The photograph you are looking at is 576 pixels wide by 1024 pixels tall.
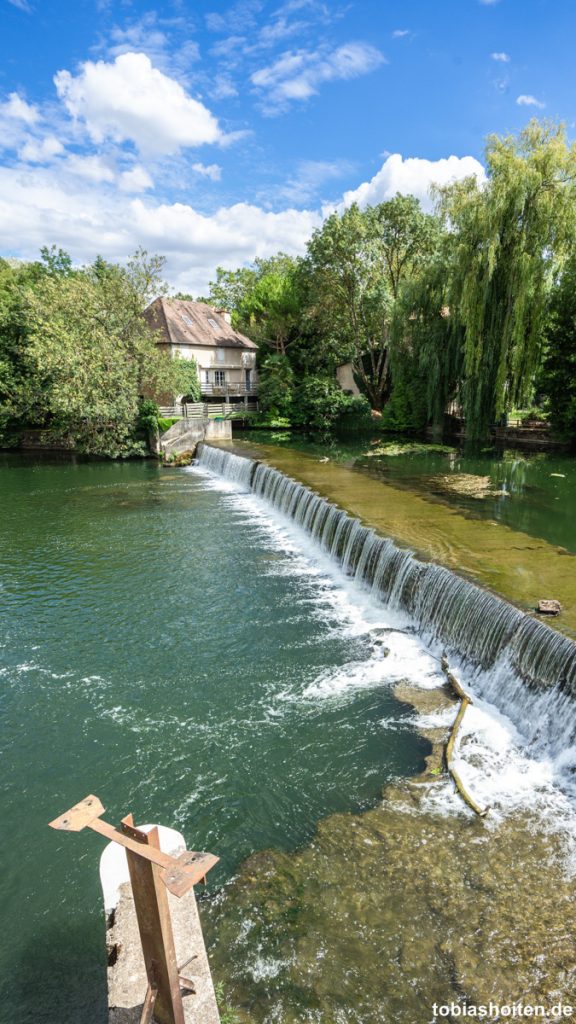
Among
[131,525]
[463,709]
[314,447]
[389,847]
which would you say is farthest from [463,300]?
[389,847]

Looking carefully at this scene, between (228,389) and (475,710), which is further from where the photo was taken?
(228,389)

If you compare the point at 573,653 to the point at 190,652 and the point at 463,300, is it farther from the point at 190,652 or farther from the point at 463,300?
the point at 463,300

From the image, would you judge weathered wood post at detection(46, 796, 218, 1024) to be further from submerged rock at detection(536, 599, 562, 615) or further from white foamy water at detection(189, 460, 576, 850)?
A: submerged rock at detection(536, 599, 562, 615)

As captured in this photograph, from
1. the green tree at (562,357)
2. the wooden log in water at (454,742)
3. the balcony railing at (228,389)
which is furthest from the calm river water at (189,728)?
the balcony railing at (228,389)

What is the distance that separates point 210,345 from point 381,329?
11.8 m

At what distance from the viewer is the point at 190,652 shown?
925cm

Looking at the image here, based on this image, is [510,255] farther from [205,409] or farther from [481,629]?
[205,409]

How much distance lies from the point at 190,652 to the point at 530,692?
5.17 metres

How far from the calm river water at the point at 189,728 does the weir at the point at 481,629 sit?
1.39ft

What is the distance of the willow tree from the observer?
63.1ft

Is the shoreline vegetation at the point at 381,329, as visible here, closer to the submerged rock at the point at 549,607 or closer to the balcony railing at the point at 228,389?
the balcony railing at the point at 228,389

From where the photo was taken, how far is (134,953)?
310 cm

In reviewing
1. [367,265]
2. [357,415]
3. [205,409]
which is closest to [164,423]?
[205,409]

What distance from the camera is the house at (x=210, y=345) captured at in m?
36.3
